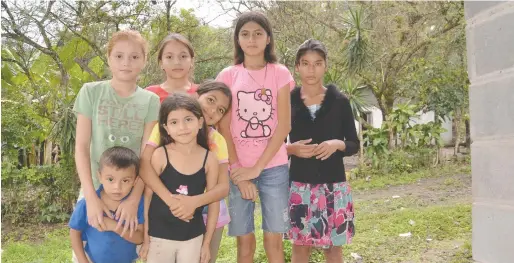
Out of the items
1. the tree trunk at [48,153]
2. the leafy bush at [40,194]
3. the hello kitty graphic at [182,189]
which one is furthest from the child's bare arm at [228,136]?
the tree trunk at [48,153]

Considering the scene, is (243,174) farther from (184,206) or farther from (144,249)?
(144,249)

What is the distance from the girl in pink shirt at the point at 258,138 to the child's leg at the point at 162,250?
17.0 inches

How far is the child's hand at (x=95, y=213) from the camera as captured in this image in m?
1.95

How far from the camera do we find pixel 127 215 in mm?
1974

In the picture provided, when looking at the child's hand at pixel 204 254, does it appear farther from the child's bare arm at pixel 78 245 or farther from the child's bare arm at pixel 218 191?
the child's bare arm at pixel 78 245

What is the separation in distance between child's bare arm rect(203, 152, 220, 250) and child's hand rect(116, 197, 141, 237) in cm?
32

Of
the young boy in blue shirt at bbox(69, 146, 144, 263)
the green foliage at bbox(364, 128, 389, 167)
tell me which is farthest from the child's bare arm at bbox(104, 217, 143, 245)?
the green foliage at bbox(364, 128, 389, 167)

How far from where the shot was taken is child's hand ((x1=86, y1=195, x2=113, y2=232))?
195 centimetres

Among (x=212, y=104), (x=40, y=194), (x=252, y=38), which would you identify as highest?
(x=252, y=38)

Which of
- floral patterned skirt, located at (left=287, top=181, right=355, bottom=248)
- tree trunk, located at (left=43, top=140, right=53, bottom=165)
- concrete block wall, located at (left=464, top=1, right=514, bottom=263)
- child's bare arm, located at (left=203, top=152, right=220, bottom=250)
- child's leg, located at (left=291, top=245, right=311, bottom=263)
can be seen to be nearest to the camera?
concrete block wall, located at (left=464, top=1, right=514, bottom=263)

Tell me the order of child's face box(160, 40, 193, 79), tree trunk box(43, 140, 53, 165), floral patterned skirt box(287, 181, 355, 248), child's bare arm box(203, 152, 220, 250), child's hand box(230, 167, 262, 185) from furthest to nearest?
tree trunk box(43, 140, 53, 165) < floral patterned skirt box(287, 181, 355, 248) < child's face box(160, 40, 193, 79) < child's hand box(230, 167, 262, 185) < child's bare arm box(203, 152, 220, 250)

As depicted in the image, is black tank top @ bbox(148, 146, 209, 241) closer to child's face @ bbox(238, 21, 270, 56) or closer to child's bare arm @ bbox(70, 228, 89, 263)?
child's bare arm @ bbox(70, 228, 89, 263)

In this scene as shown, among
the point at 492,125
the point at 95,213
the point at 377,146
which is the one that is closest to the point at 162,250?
the point at 95,213

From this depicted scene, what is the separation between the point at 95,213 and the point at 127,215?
0.43 feet
